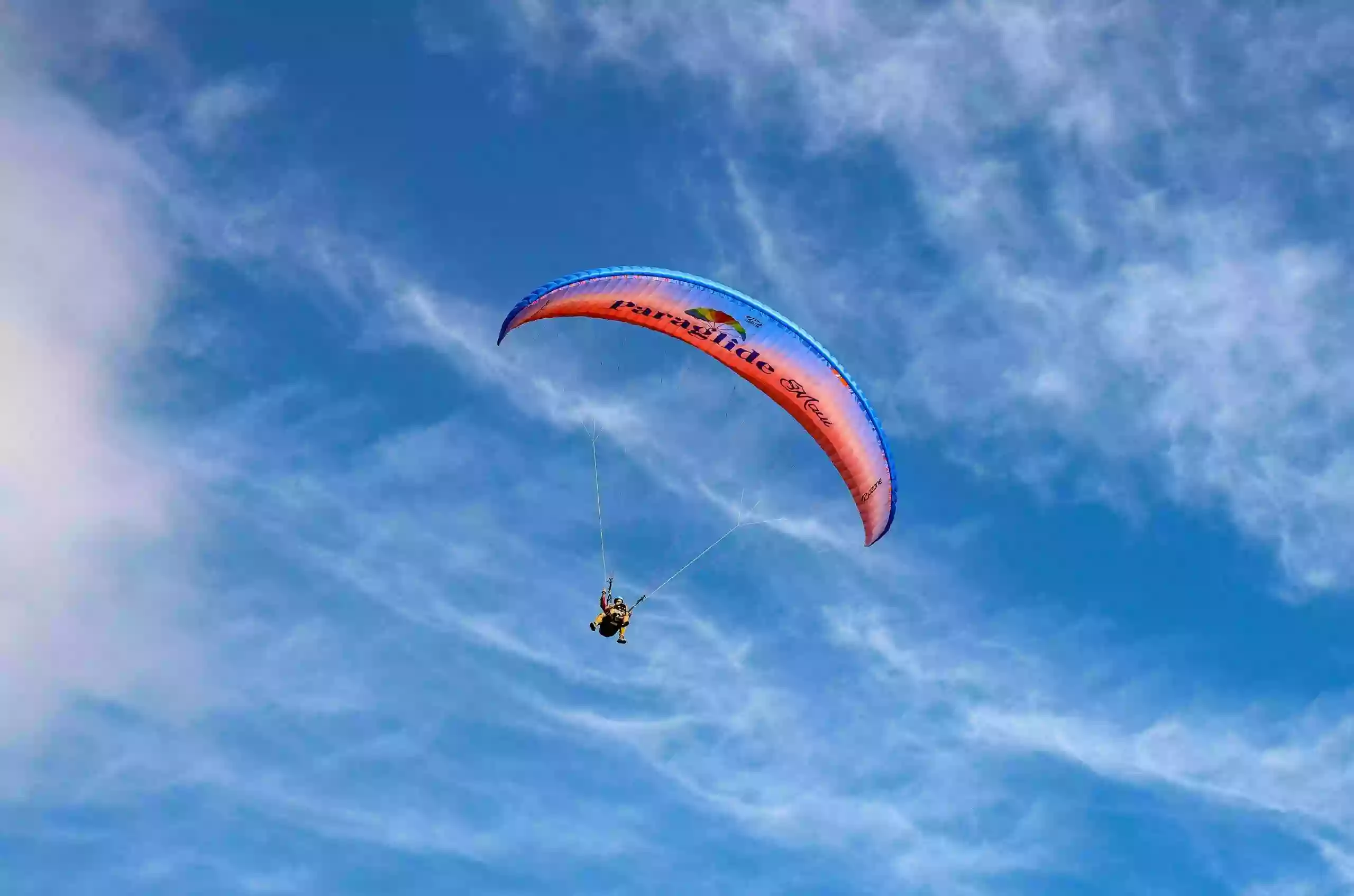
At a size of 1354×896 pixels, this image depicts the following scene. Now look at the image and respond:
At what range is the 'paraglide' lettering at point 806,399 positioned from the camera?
3581cm

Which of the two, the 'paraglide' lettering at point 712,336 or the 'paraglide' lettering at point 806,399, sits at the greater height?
the 'paraglide' lettering at point 712,336

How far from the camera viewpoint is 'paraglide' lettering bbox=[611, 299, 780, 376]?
35.3 metres

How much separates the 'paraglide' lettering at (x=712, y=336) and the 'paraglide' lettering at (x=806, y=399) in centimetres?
4

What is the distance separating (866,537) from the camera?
122 feet

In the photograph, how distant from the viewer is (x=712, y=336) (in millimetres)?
35875

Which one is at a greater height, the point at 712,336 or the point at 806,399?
the point at 712,336

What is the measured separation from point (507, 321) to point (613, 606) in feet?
30.7

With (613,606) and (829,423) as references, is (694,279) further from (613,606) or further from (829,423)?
(613,606)

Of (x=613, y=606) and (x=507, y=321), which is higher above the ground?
(x=507, y=321)

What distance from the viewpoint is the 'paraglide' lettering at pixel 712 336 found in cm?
3531

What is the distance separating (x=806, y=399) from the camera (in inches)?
1415

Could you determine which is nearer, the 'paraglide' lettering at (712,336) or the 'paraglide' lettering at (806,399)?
the 'paraglide' lettering at (712,336)

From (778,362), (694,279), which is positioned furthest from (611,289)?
(778,362)

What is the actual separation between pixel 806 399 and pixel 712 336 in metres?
3.33
